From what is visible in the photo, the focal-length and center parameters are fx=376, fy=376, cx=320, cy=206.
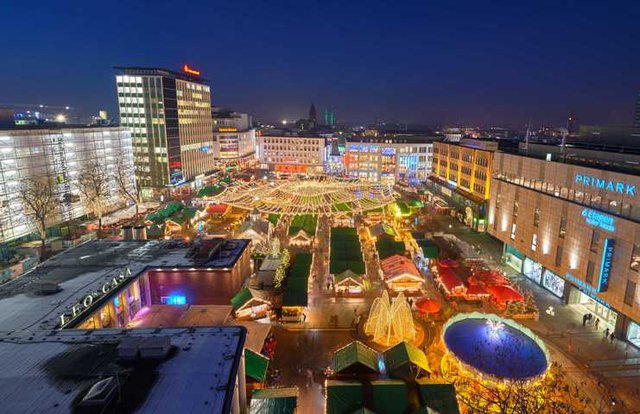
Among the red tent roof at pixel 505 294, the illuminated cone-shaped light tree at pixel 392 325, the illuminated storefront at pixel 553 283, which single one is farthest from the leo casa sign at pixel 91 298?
the illuminated storefront at pixel 553 283

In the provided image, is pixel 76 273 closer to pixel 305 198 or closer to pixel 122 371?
pixel 122 371

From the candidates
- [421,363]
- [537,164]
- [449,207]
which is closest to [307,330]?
[421,363]

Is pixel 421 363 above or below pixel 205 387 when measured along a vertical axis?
below

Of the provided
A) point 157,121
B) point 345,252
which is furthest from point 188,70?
point 345,252

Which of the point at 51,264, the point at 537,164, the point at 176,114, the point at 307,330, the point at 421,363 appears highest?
the point at 176,114

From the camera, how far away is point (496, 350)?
21.5 m

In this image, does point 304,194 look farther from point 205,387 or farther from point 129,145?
point 129,145

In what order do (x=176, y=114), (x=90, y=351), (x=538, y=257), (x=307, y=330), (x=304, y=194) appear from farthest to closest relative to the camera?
(x=176, y=114) < (x=304, y=194) < (x=538, y=257) < (x=307, y=330) < (x=90, y=351)

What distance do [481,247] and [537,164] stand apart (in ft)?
46.4

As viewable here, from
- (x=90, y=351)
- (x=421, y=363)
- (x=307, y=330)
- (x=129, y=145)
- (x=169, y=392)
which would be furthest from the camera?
(x=129, y=145)

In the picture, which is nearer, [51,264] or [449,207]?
[51,264]

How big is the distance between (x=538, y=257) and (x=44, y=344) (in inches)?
1464

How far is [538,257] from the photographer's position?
1362 inches

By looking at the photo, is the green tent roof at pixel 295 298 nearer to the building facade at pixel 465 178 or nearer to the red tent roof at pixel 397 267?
the red tent roof at pixel 397 267
